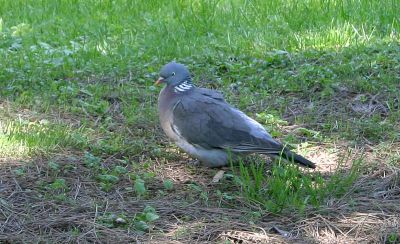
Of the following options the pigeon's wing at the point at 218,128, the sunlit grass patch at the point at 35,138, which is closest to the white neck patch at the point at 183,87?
the pigeon's wing at the point at 218,128

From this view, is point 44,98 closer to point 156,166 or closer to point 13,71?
point 13,71

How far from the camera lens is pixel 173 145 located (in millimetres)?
5887

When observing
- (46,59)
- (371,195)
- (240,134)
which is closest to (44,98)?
(46,59)

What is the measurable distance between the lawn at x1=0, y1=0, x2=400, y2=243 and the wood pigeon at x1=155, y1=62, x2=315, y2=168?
0.48 ft

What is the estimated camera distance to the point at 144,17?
9.09 m

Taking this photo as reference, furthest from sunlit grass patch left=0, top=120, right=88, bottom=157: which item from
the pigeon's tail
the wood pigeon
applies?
the pigeon's tail

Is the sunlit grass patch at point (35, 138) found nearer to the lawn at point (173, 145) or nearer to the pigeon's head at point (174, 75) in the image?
the lawn at point (173, 145)

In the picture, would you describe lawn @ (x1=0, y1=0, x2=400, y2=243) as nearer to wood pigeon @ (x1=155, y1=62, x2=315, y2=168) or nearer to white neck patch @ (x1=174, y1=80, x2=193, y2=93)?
wood pigeon @ (x1=155, y1=62, x2=315, y2=168)

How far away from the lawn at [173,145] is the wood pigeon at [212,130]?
0.15 m

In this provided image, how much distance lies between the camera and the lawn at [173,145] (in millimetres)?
4516

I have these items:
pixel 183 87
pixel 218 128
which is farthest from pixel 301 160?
pixel 183 87

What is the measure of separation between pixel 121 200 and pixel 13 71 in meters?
2.85

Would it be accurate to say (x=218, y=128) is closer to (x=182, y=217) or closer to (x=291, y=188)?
(x=291, y=188)

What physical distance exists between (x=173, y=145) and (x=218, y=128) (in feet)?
1.91
